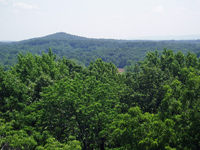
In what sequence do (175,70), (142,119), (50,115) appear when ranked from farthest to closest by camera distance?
(175,70)
(50,115)
(142,119)

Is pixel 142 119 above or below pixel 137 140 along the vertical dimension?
above

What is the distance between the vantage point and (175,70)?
34031 mm

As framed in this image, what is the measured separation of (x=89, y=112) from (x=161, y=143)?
6542 mm

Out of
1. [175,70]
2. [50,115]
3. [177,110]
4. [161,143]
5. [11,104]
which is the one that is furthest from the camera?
[175,70]

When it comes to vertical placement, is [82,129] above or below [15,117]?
below

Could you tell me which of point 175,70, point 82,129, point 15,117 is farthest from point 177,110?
point 175,70

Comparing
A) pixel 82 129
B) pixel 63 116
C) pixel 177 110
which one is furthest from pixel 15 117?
pixel 177 110

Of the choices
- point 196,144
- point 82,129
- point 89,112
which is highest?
point 89,112

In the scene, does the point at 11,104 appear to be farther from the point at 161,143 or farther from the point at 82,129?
the point at 161,143

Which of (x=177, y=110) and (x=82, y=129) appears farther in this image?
(x=82, y=129)

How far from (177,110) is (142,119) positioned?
10.7 feet

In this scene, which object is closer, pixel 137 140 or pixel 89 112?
pixel 137 140

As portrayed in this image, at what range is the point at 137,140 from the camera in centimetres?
1298

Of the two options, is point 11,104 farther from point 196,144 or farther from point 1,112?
point 196,144
